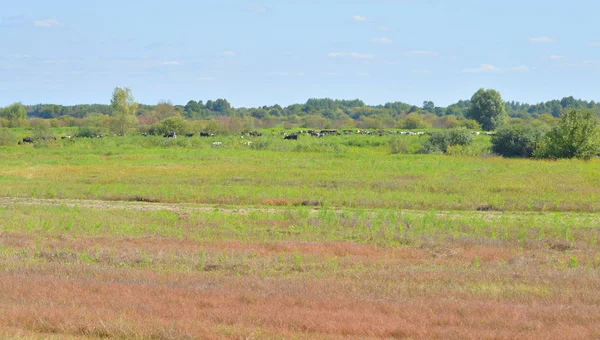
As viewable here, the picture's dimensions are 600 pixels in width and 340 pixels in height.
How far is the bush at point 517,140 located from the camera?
59.0 meters

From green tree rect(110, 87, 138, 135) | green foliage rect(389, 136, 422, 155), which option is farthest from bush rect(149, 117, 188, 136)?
green foliage rect(389, 136, 422, 155)

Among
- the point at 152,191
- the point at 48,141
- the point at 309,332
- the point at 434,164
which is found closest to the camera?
the point at 309,332

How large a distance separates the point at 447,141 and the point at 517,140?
246 inches

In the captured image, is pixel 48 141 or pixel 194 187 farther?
pixel 48 141

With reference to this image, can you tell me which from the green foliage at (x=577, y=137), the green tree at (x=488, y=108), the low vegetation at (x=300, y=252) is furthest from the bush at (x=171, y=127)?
the green tree at (x=488, y=108)

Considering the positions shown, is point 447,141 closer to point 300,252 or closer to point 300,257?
point 300,252

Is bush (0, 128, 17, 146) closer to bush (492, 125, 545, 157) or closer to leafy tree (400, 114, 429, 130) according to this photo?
bush (492, 125, 545, 157)

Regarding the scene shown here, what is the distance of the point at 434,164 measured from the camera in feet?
143

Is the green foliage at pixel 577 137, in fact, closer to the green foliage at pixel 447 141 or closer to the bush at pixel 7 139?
the green foliage at pixel 447 141

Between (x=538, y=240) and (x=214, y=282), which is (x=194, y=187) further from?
(x=214, y=282)

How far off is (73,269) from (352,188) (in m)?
20.3

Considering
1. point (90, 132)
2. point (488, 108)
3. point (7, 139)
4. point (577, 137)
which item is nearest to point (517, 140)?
point (577, 137)

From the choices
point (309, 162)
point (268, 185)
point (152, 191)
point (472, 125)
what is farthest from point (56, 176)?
point (472, 125)

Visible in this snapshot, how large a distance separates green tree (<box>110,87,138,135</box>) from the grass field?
55.6 metres
